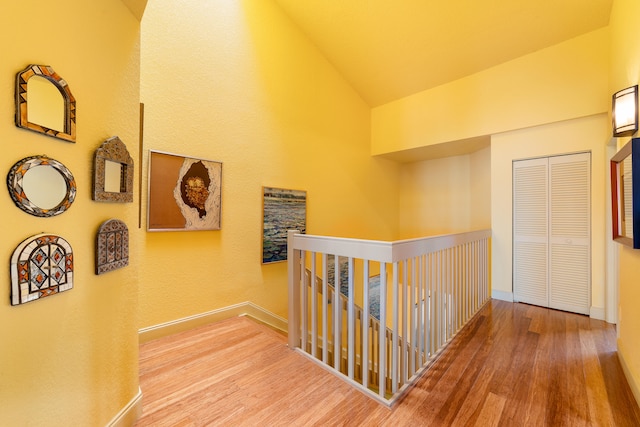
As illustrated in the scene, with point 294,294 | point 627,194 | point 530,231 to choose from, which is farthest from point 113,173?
point 530,231

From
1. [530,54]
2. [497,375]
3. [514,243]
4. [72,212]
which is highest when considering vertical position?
[530,54]

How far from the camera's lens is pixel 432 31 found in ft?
10.9

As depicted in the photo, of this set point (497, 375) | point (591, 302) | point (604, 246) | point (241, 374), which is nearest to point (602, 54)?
point (604, 246)

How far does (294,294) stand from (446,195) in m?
3.98

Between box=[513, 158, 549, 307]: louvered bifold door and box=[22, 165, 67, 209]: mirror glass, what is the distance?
447 centimetres

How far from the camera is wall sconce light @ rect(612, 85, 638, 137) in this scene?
70.4 inches

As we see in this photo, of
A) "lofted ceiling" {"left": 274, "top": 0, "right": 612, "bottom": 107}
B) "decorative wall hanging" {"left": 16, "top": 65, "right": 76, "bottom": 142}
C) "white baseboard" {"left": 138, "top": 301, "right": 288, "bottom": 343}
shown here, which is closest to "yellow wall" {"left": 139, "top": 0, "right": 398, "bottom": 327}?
"white baseboard" {"left": 138, "top": 301, "right": 288, "bottom": 343}

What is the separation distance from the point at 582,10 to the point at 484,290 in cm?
331

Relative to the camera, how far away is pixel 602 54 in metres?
2.92

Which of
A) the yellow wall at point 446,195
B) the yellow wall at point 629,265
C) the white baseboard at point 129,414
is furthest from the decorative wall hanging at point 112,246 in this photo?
the yellow wall at point 446,195

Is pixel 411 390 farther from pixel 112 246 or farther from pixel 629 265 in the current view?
pixel 112 246

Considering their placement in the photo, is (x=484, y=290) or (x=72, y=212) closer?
(x=72, y=212)

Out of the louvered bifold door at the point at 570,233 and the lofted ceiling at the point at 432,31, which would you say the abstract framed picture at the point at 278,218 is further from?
the louvered bifold door at the point at 570,233

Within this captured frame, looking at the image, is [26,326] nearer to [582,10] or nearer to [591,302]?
[591,302]
